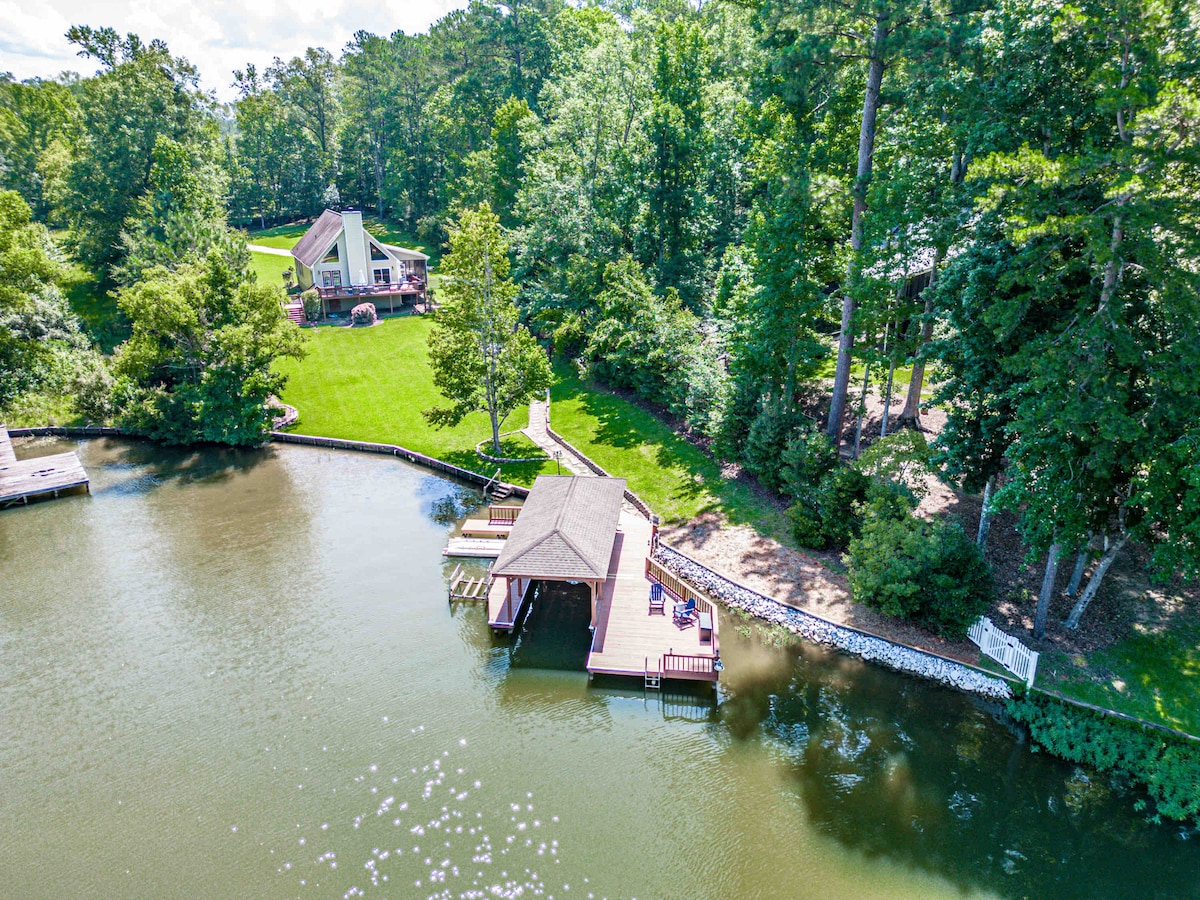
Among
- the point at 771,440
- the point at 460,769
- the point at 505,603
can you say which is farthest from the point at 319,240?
the point at 460,769

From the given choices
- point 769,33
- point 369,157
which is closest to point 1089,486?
point 769,33

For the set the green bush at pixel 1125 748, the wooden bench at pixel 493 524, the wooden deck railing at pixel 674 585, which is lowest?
the green bush at pixel 1125 748

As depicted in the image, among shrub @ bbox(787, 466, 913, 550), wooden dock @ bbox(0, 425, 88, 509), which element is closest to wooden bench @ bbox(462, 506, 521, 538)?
shrub @ bbox(787, 466, 913, 550)

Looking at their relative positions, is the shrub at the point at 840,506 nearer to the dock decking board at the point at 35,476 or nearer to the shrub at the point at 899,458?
the shrub at the point at 899,458

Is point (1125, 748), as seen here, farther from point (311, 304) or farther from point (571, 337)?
point (311, 304)

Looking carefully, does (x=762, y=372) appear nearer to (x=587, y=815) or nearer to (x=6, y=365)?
(x=587, y=815)

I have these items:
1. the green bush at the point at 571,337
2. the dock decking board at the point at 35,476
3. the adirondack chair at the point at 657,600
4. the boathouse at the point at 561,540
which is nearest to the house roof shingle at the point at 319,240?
the green bush at the point at 571,337

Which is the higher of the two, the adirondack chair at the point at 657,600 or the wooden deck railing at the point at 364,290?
the wooden deck railing at the point at 364,290

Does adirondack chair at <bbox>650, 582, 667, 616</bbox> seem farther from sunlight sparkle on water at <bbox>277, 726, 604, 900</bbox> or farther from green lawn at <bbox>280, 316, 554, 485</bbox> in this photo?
green lawn at <bbox>280, 316, 554, 485</bbox>
